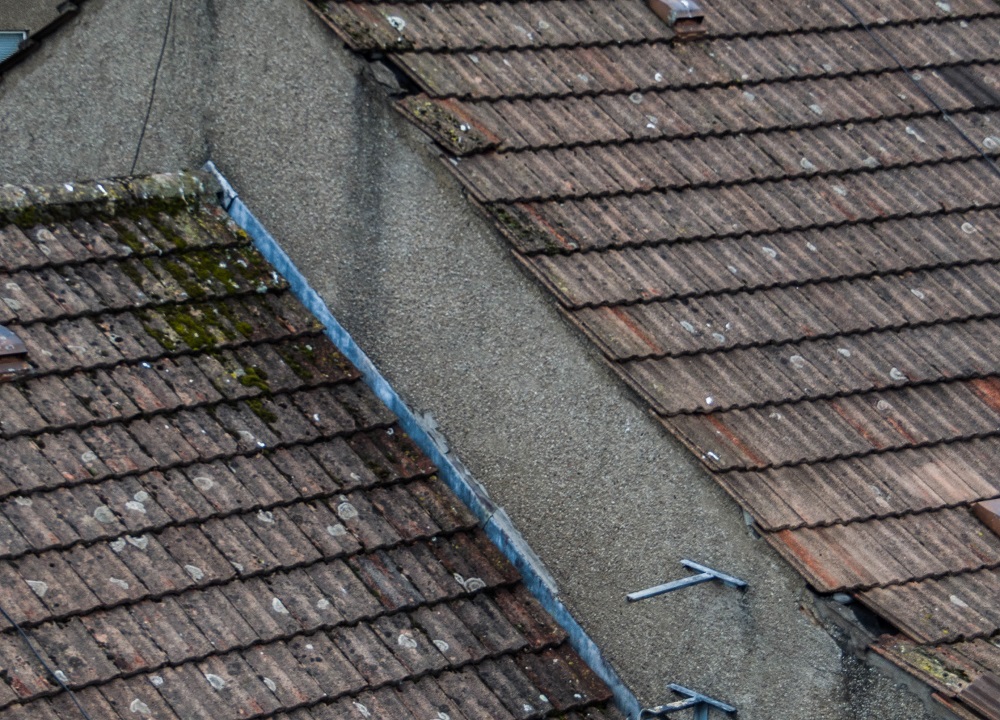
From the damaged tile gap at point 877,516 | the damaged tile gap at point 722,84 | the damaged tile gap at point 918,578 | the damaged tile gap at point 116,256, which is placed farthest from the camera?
the damaged tile gap at point 722,84

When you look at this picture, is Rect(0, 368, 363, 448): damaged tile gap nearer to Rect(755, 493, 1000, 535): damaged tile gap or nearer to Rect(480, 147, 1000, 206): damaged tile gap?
Rect(480, 147, 1000, 206): damaged tile gap

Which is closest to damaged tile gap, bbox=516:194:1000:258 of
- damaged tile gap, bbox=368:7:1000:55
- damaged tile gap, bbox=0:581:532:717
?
damaged tile gap, bbox=368:7:1000:55

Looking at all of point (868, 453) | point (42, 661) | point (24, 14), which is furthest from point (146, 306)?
point (24, 14)

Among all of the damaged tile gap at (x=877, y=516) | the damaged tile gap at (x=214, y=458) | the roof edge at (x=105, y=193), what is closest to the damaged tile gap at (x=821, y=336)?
the damaged tile gap at (x=877, y=516)

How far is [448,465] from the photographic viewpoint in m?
8.40

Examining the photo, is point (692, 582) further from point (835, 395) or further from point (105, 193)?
point (105, 193)

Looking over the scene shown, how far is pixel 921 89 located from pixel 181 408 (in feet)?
15.4

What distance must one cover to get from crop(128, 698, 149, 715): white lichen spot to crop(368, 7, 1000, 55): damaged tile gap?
3457mm

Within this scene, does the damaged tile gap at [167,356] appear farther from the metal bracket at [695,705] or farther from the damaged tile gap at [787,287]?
the metal bracket at [695,705]

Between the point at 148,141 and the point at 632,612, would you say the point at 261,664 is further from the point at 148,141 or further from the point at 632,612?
the point at 148,141

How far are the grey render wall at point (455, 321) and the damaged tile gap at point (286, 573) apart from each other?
0.31m

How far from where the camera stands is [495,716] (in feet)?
24.5

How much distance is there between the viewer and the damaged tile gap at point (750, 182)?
325 inches

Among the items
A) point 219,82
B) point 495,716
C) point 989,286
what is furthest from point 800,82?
point 495,716
